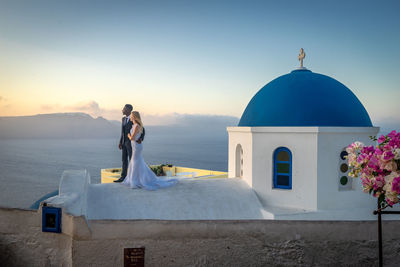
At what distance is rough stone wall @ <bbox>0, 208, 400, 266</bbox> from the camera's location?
4965 mm

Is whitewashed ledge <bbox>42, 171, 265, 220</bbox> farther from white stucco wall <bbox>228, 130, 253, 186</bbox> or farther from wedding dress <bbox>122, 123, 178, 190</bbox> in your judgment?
white stucco wall <bbox>228, 130, 253, 186</bbox>

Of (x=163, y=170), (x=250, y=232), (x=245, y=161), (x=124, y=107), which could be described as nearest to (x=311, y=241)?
(x=250, y=232)

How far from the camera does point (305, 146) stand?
9.54m

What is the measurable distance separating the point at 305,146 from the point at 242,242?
5.19m

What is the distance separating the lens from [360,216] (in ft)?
31.9

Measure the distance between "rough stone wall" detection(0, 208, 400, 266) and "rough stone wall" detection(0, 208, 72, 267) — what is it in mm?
15

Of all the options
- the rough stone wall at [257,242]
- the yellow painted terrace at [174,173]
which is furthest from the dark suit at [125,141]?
the yellow painted terrace at [174,173]

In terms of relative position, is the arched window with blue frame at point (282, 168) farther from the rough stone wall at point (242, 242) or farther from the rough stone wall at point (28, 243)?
the rough stone wall at point (28, 243)

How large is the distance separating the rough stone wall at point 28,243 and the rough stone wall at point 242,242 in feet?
0.05

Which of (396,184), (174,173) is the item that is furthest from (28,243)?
(174,173)

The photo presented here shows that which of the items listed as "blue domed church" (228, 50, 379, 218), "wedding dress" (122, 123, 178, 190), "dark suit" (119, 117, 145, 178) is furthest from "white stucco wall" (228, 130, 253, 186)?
"dark suit" (119, 117, 145, 178)

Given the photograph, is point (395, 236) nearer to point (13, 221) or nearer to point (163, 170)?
point (13, 221)

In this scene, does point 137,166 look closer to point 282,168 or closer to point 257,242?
point 282,168

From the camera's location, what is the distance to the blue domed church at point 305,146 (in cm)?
948
